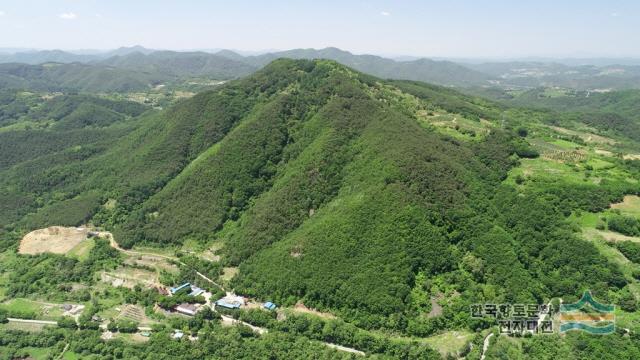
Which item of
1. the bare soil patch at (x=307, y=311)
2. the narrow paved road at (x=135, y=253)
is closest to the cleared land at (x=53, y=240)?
the narrow paved road at (x=135, y=253)

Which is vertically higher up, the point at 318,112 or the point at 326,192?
the point at 318,112

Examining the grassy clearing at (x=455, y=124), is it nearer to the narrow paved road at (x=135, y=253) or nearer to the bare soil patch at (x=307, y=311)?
the bare soil patch at (x=307, y=311)

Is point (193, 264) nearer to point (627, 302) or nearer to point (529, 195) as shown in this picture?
point (529, 195)

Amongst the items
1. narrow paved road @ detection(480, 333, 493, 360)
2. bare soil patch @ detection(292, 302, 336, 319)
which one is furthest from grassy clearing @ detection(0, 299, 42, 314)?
narrow paved road @ detection(480, 333, 493, 360)

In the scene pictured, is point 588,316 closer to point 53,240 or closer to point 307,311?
point 307,311

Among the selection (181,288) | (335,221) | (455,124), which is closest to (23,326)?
Answer: (181,288)

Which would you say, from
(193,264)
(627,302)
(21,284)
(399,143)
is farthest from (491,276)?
(21,284)
